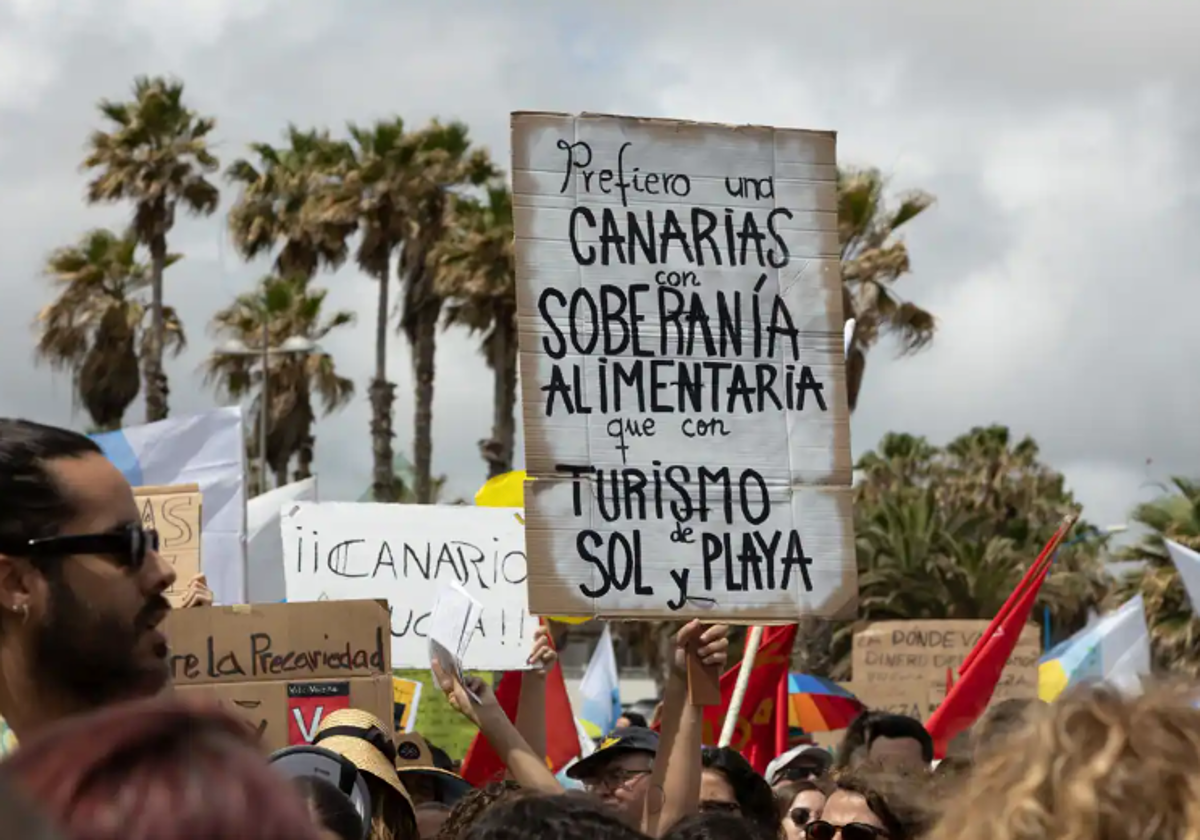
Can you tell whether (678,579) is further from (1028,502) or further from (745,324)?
(1028,502)

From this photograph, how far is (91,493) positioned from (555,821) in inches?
29.4

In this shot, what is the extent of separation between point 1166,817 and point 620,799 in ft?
9.68

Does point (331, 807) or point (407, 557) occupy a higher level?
point (407, 557)

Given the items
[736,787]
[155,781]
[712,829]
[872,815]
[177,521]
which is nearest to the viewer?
[155,781]

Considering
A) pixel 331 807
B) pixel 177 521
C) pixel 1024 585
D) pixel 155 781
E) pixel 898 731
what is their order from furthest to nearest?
pixel 1024 585
pixel 177 521
pixel 898 731
pixel 331 807
pixel 155 781

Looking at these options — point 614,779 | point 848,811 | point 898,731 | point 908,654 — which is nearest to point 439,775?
point 614,779

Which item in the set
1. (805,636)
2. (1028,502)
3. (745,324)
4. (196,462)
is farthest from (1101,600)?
(745,324)

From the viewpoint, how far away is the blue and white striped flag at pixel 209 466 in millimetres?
9133

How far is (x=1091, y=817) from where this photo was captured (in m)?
1.62

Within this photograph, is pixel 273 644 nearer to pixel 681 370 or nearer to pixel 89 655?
pixel 681 370

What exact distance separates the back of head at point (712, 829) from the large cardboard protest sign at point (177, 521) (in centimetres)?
386

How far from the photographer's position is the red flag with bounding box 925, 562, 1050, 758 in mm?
7246

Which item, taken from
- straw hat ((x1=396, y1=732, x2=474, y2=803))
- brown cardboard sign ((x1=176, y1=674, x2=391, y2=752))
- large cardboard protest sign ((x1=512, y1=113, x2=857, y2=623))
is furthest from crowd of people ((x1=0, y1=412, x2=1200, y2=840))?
brown cardboard sign ((x1=176, y1=674, x2=391, y2=752))

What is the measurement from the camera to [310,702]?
5.19 m
